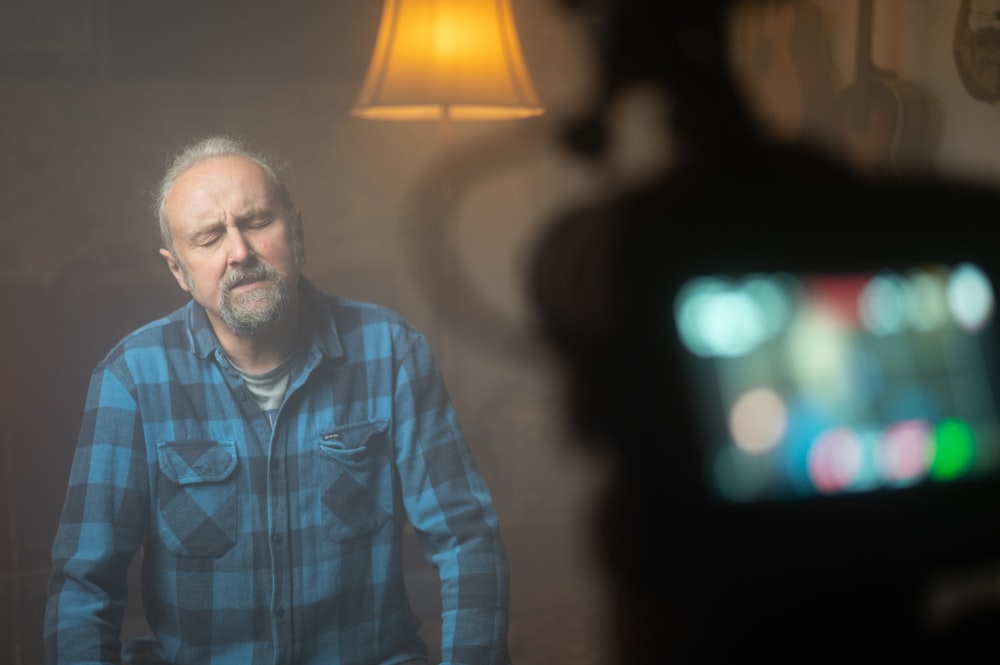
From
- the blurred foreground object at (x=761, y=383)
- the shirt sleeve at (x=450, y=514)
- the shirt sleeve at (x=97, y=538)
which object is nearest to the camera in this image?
the shirt sleeve at (x=97, y=538)

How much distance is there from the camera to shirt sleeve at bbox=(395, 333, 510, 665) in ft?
4.68

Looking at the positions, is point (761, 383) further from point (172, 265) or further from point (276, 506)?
point (172, 265)

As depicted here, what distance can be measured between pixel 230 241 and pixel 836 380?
1.07 meters

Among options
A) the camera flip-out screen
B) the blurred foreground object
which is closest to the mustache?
the blurred foreground object

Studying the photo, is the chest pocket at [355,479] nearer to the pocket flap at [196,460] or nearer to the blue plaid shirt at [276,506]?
the blue plaid shirt at [276,506]

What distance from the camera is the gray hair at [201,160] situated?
1315mm

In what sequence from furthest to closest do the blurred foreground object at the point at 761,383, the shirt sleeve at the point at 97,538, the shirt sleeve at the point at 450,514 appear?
the blurred foreground object at the point at 761,383, the shirt sleeve at the point at 450,514, the shirt sleeve at the point at 97,538

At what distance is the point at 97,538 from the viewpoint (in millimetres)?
1292

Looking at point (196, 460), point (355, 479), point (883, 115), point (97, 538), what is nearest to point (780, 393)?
point (883, 115)

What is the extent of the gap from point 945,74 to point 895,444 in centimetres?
68

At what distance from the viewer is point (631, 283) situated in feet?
5.52

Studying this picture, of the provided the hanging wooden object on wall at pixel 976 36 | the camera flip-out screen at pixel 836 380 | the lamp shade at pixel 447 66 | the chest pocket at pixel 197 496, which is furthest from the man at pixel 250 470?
the hanging wooden object on wall at pixel 976 36

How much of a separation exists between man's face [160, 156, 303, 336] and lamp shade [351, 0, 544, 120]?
21cm

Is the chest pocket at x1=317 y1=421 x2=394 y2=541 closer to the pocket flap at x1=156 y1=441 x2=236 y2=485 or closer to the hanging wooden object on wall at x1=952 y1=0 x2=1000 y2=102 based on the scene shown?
the pocket flap at x1=156 y1=441 x2=236 y2=485
